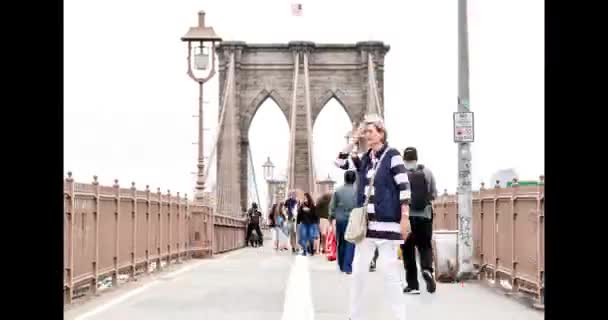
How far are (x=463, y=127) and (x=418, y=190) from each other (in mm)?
3012

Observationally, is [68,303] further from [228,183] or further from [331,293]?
[228,183]

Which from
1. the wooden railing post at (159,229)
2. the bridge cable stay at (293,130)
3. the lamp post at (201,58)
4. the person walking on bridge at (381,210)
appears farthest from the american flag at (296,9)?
the person walking on bridge at (381,210)

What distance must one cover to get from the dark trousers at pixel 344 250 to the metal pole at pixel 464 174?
1466 millimetres

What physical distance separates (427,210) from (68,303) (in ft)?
13.1

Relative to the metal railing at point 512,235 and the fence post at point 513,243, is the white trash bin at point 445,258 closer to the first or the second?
the metal railing at point 512,235

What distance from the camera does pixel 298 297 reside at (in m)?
11.0

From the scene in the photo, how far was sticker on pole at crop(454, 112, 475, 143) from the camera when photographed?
44.9 feet

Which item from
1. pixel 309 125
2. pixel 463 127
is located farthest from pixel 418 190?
pixel 309 125

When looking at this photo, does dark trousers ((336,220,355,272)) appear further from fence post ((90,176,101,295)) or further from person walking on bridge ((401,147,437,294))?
fence post ((90,176,101,295))

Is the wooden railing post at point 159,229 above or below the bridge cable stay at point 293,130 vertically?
below

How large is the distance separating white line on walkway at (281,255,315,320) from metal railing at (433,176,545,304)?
7.88 ft

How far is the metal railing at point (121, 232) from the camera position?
10484 mm
